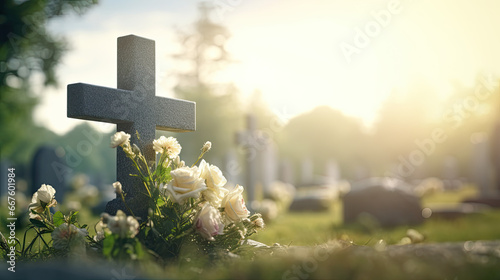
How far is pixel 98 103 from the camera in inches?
119

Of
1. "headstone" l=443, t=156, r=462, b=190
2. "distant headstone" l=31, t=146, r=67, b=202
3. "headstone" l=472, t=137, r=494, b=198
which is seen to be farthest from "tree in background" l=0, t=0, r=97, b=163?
"headstone" l=443, t=156, r=462, b=190

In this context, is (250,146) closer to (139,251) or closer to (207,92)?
(139,251)

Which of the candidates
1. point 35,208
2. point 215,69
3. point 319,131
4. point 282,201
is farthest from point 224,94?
point 35,208

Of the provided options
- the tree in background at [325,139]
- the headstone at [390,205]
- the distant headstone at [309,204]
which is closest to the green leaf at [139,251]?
the headstone at [390,205]

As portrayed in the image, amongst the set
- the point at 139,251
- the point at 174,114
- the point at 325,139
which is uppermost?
the point at 325,139

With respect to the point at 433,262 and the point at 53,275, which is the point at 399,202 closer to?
the point at 433,262

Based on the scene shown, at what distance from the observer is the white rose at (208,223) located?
247 centimetres

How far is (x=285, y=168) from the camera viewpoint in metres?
25.4

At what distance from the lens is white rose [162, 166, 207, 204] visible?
2486 mm

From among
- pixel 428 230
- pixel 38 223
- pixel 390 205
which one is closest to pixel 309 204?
pixel 390 205

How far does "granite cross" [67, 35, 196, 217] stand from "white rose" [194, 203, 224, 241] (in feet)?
1.69

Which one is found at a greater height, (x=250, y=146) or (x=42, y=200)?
(x=250, y=146)

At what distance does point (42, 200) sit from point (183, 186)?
0.83 m

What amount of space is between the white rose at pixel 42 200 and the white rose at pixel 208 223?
2.80 ft
